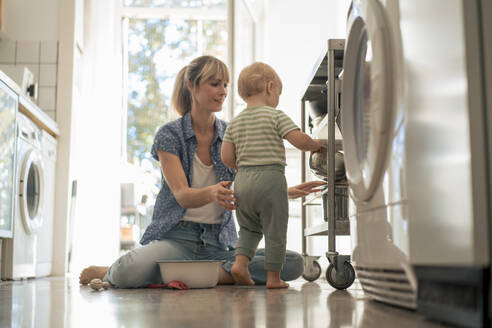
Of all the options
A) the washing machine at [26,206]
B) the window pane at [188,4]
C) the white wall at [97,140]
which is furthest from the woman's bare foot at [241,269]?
the window pane at [188,4]

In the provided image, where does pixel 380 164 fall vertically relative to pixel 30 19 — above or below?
below

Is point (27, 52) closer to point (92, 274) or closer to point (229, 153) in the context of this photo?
point (92, 274)

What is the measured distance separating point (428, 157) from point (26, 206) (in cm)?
259

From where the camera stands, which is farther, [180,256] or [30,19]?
[30,19]

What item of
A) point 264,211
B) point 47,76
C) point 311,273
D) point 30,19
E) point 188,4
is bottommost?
point 311,273

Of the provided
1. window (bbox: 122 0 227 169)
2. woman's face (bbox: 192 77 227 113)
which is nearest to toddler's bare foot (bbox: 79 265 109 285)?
woman's face (bbox: 192 77 227 113)

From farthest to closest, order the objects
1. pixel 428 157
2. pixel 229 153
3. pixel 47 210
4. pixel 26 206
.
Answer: pixel 47 210 → pixel 26 206 → pixel 229 153 → pixel 428 157

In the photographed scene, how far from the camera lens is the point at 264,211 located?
1.73 m

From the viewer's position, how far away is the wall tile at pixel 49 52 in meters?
3.83

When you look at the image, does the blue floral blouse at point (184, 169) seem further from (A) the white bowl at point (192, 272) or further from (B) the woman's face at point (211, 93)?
(A) the white bowl at point (192, 272)

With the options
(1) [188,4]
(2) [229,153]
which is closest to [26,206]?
(2) [229,153]

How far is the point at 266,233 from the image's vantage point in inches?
67.9

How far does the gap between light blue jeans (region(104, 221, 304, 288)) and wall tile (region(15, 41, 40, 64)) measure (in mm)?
2289

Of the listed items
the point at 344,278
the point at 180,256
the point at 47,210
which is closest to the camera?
the point at 344,278
